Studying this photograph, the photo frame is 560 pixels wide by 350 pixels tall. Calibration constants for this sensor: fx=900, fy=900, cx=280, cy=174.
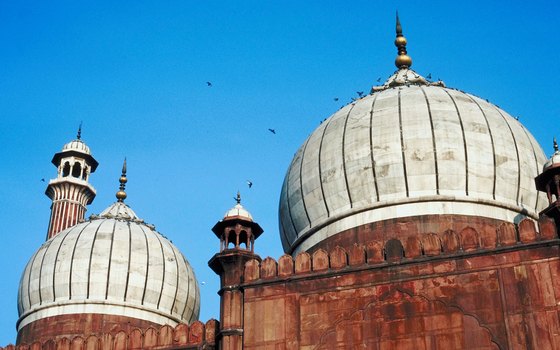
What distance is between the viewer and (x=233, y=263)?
13289mm

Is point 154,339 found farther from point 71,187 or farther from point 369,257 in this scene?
point 71,187

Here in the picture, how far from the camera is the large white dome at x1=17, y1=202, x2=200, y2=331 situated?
18.3m

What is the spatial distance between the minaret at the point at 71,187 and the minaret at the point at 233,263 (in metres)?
13.4

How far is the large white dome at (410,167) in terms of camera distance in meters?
14.5

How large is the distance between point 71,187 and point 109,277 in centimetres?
952

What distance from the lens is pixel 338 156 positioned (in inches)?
606

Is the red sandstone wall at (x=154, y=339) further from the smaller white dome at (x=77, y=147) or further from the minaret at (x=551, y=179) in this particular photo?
the smaller white dome at (x=77, y=147)

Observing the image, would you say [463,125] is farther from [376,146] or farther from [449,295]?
[449,295]

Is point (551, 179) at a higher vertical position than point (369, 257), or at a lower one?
higher

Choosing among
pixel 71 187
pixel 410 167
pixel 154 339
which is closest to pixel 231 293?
pixel 154 339

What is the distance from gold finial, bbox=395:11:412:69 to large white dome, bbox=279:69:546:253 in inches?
121

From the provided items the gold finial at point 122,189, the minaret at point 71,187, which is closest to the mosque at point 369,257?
the gold finial at point 122,189

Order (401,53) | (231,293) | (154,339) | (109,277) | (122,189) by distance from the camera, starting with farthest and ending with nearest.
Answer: (122,189) < (401,53) < (109,277) < (154,339) < (231,293)

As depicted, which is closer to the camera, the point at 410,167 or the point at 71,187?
the point at 410,167
